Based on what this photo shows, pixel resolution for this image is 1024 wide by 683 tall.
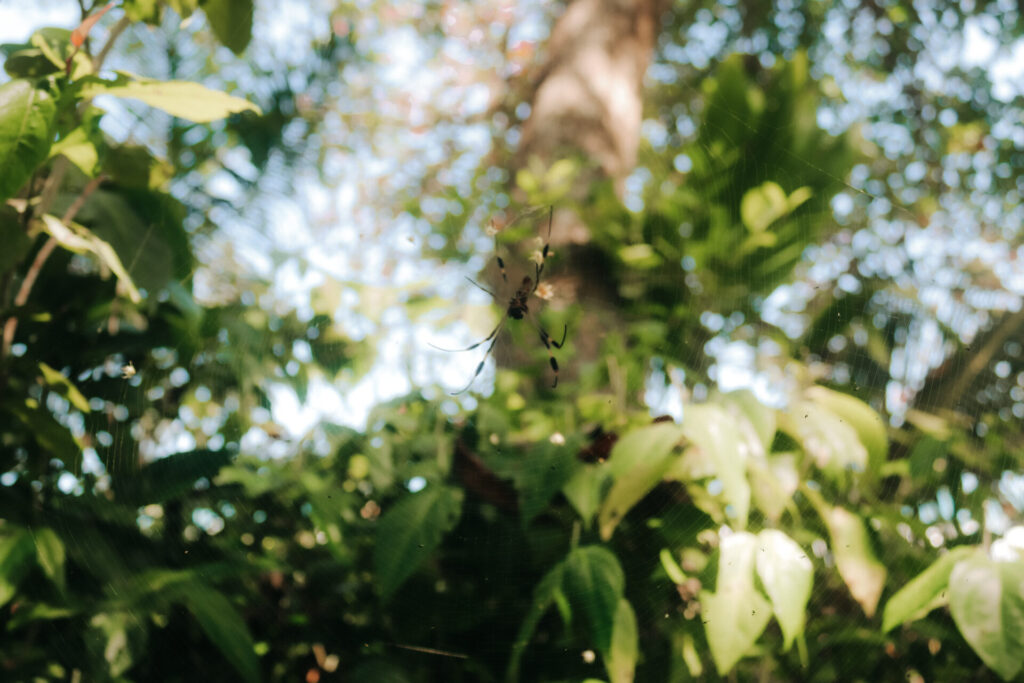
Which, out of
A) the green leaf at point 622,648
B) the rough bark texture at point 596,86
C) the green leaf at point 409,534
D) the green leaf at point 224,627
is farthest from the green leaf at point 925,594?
the rough bark texture at point 596,86

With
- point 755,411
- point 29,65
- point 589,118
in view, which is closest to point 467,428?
point 755,411

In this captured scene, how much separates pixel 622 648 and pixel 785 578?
0.16 meters

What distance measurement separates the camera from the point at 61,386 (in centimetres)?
60

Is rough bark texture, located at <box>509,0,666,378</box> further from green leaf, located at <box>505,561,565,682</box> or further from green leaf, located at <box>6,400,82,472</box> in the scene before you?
green leaf, located at <box>6,400,82,472</box>

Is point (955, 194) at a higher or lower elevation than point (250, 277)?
lower

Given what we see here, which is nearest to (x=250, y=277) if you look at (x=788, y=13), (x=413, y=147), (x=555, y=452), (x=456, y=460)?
(x=456, y=460)

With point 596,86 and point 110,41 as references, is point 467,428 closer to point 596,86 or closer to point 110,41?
point 110,41

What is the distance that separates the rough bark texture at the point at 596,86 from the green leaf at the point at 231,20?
2.33 feet

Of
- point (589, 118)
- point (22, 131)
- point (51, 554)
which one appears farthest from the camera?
point (589, 118)

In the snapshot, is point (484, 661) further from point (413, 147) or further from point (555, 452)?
point (413, 147)

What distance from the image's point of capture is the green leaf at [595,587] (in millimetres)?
560

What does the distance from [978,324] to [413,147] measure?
2.03m

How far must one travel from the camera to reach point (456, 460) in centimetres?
71

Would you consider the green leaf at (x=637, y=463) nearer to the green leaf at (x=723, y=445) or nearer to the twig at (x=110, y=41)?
the green leaf at (x=723, y=445)
